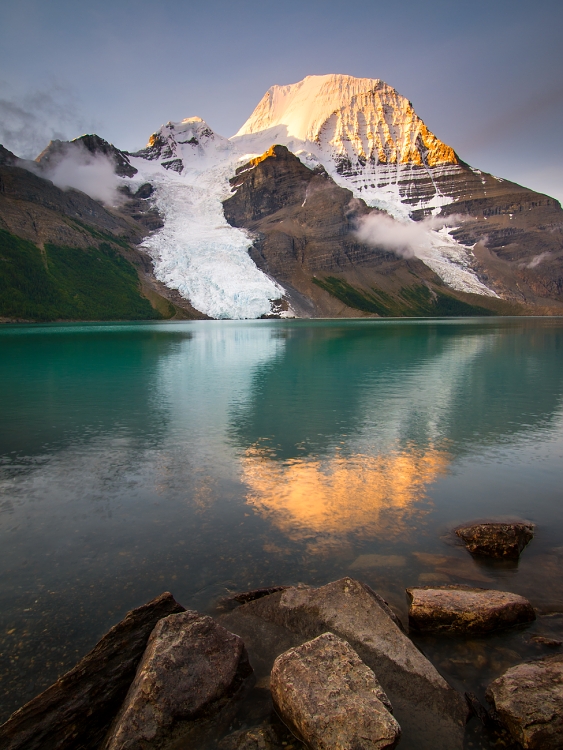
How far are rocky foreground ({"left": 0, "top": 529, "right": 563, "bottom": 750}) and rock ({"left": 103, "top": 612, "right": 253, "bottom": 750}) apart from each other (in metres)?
0.01

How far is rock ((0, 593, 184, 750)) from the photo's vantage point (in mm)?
5117

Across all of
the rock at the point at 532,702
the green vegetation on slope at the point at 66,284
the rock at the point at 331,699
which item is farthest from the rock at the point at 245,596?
the green vegetation on slope at the point at 66,284

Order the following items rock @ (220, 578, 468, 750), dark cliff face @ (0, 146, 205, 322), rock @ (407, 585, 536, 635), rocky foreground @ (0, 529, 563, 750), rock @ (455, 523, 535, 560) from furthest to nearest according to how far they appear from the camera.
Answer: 1. dark cliff face @ (0, 146, 205, 322)
2. rock @ (455, 523, 535, 560)
3. rock @ (407, 585, 536, 635)
4. rock @ (220, 578, 468, 750)
5. rocky foreground @ (0, 529, 563, 750)

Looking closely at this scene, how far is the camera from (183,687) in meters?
5.62

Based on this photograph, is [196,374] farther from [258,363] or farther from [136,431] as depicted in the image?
[136,431]

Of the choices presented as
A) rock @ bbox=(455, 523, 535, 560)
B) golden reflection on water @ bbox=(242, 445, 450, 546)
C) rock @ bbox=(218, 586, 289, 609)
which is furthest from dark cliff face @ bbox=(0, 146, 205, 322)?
rock @ bbox=(455, 523, 535, 560)

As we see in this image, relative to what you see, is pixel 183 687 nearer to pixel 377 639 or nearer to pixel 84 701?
pixel 84 701

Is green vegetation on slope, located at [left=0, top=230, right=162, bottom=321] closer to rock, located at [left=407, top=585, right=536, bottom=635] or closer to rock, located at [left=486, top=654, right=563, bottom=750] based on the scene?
rock, located at [left=407, top=585, right=536, bottom=635]

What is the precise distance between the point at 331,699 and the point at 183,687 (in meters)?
1.84

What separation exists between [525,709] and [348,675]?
82.7 inches

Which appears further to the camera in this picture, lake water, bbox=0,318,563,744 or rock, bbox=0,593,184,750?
lake water, bbox=0,318,563,744

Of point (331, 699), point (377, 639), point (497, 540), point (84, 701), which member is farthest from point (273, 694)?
point (497, 540)

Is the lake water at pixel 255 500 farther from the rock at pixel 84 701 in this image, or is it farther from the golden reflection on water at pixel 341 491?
the rock at pixel 84 701

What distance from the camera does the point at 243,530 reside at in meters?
10.7
